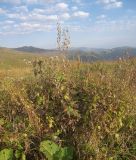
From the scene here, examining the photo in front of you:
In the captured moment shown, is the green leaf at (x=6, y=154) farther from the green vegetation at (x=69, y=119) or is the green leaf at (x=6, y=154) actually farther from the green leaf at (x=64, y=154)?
the green leaf at (x=64, y=154)

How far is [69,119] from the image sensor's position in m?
5.92

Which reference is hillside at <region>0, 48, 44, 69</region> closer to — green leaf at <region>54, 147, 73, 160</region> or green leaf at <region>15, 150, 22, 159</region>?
green leaf at <region>15, 150, 22, 159</region>

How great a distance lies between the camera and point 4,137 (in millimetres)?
5621

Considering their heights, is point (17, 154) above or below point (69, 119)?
below

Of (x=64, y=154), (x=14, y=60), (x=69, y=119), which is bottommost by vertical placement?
(x=14, y=60)

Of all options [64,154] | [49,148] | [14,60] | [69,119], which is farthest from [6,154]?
[14,60]

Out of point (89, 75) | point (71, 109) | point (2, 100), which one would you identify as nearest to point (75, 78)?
point (89, 75)

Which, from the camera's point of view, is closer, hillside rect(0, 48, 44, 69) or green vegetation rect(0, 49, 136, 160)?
green vegetation rect(0, 49, 136, 160)

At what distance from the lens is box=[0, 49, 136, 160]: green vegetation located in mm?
5582

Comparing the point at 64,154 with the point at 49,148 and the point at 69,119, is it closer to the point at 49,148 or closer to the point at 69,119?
the point at 49,148

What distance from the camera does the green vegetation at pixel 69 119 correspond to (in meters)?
5.58

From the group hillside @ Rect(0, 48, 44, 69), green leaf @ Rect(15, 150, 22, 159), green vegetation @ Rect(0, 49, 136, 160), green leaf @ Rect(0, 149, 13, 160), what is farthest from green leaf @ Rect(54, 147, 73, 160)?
hillside @ Rect(0, 48, 44, 69)

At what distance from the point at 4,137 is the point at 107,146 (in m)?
1.48

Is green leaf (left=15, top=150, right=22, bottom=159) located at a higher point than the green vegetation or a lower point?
lower
